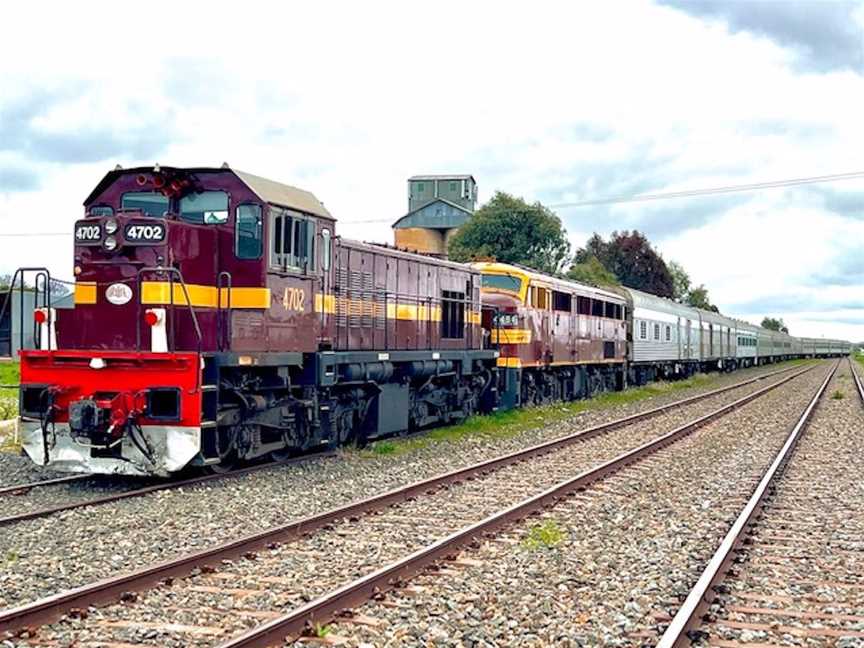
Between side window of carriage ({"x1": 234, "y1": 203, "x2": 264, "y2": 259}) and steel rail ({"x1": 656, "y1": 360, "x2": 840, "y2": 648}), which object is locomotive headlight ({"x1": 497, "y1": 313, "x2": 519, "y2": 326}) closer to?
steel rail ({"x1": 656, "y1": 360, "x2": 840, "y2": 648})

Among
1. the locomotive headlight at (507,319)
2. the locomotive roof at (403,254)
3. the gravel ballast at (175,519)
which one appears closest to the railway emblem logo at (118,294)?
the gravel ballast at (175,519)

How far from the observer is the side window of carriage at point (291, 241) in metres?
11.1

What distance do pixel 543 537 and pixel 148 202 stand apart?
6129 millimetres

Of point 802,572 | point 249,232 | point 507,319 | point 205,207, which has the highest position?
point 205,207

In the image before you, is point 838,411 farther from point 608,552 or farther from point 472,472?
point 608,552

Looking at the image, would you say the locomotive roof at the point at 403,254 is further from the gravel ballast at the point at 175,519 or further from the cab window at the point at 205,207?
the gravel ballast at the point at 175,519

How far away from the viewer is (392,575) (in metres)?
6.52

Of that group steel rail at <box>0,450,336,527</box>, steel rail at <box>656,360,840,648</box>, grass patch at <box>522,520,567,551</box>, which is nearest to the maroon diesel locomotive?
steel rail at <box>0,450,336,527</box>

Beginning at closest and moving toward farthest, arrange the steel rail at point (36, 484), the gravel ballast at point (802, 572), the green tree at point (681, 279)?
the gravel ballast at point (802, 572) → the steel rail at point (36, 484) → the green tree at point (681, 279)

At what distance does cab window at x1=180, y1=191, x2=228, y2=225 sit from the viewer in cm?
1108

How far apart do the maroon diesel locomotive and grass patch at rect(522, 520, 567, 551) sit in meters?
3.73

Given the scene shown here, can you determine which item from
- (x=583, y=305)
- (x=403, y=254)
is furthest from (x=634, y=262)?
(x=403, y=254)

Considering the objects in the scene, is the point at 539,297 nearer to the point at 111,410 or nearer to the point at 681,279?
the point at 111,410

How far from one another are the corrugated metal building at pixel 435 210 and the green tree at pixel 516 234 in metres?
16.3
